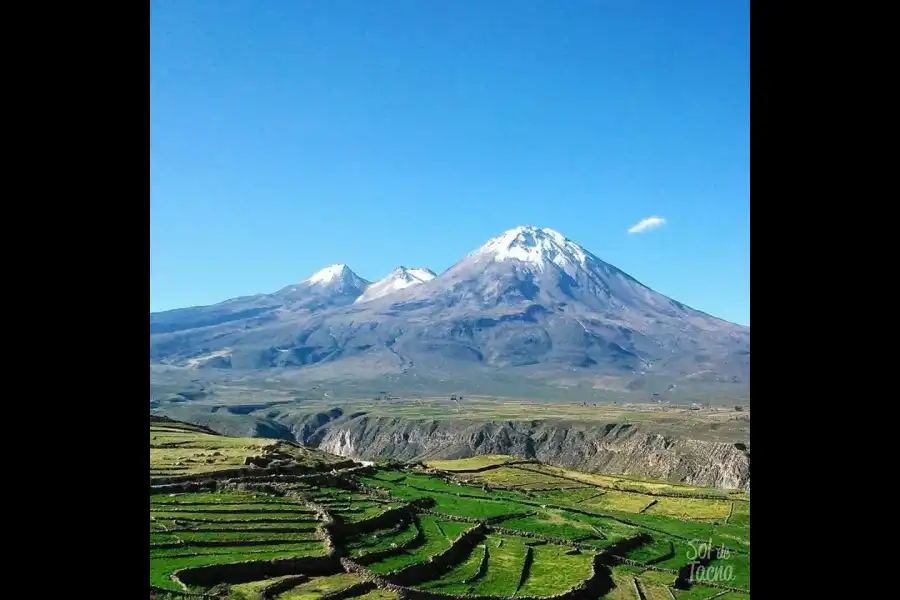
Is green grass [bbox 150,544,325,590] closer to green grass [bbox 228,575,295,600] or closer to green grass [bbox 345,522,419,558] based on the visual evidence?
green grass [bbox 228,575,295,600]

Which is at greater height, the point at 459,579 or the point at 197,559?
the point at 197,559

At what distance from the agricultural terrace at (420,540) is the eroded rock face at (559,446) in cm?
1386

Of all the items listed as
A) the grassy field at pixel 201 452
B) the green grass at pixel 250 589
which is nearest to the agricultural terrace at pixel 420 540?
the green grass at pixel 250 589

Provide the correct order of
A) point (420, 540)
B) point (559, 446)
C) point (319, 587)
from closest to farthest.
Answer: point (319, 587)
point (420, 540)
point (559, 446)

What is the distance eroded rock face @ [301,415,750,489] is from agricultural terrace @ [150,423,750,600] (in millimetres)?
13859

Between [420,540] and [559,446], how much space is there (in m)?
45.6

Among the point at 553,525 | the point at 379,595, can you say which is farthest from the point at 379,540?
the point at 553,525

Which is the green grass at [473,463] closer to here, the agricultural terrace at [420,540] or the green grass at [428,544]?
the agricultural terrace at [420,540]

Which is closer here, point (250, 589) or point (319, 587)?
point (250, 589)

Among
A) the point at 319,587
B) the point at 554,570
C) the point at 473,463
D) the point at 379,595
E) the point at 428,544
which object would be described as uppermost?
the point at 319,587

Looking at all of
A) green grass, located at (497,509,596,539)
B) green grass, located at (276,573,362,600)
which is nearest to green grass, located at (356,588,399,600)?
green grass, located at (276,573,362,600)

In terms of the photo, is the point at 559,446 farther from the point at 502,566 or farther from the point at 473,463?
the point at 502,566

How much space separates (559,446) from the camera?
243 ft

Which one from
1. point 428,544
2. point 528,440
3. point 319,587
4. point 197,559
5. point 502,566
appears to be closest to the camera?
point 319,587
